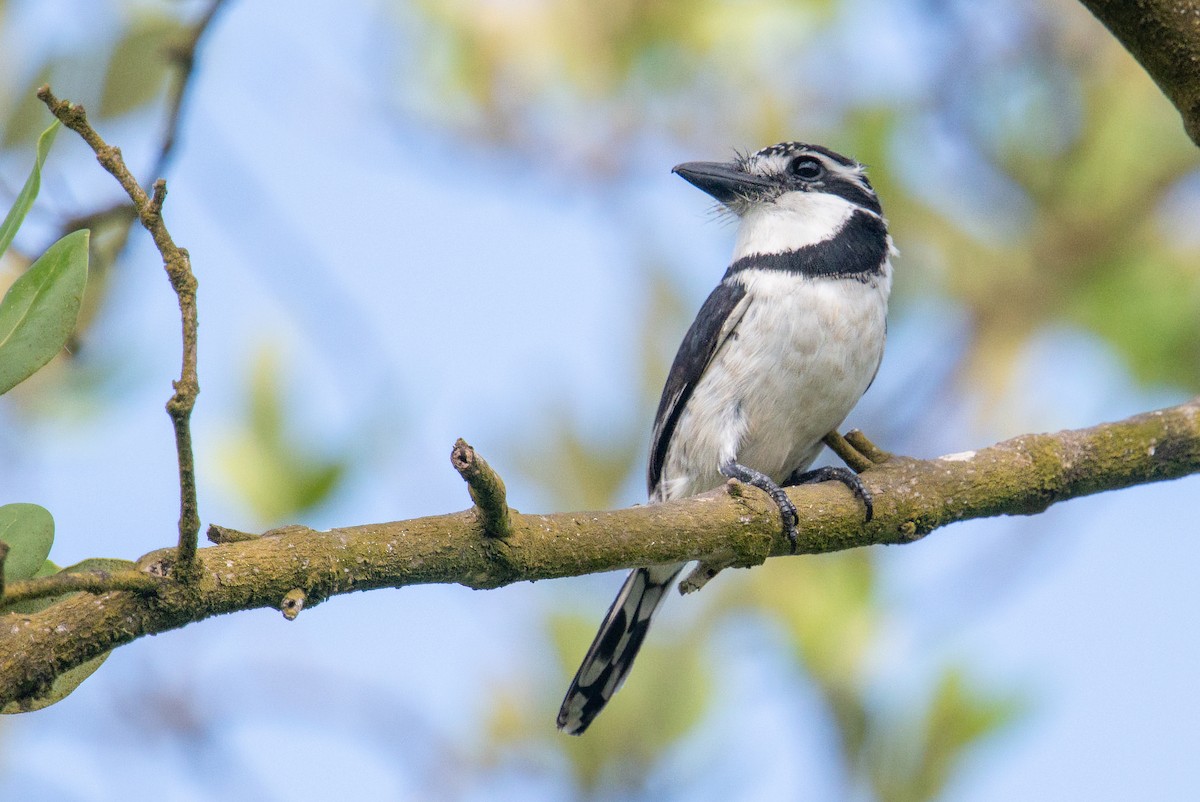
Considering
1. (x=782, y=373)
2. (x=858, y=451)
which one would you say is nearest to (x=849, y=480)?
(x=858, y=451)

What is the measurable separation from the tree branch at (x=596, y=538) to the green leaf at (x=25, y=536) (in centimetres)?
12

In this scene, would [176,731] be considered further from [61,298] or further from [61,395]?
[61,298]

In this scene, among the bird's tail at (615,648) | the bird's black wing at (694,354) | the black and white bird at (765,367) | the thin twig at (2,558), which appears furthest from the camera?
the bird's black wing at (694,354)

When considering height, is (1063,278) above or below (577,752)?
above

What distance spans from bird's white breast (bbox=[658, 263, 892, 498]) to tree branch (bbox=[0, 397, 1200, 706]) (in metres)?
0.78

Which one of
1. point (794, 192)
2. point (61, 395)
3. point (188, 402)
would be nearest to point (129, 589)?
point (188, 402)

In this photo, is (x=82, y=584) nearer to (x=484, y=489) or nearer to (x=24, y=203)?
(x=24, y=203)

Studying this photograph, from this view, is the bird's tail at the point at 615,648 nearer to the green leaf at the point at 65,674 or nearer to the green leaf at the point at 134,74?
the green leaf at the point at 134,74

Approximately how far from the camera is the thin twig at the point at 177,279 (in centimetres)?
159

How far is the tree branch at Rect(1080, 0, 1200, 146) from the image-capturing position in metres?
2.06

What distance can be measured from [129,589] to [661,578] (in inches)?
88.0

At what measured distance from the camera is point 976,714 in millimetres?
3346

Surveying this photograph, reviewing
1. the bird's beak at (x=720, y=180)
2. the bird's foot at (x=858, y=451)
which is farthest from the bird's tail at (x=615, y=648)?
the bird's beak at (x=720, y=180)

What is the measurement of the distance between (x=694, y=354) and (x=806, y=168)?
853 millimetres
